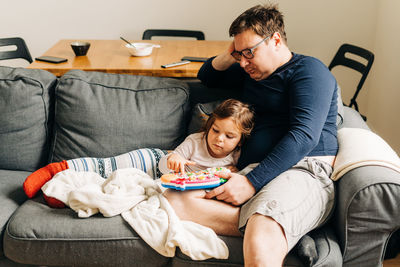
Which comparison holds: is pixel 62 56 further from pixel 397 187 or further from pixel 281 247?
pixel 397 187

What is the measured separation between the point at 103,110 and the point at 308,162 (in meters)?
0.99

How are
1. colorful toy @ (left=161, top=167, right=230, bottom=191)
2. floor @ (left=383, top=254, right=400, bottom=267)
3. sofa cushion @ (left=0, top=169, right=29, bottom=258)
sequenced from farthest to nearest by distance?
floor @ (left=383, top=254, right=400, bottom=267), sofa cushion @ (left=0, top=169, right=29, bottom=258), colorful toy @ (left=161, top=167, right=230, bottom=191)

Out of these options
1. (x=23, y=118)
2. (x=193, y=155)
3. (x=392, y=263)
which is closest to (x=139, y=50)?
(x=23, y=118)

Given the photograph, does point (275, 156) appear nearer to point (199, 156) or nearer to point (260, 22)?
point (199, 156)

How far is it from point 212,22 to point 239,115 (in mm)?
1792

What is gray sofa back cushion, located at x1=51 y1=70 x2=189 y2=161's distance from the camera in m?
1.85

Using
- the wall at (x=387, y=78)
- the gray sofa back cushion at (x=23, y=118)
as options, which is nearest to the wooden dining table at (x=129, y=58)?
the gray sofa back cushion at (x=23, y=118)

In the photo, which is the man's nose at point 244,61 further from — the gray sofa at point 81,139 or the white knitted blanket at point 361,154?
the white knitted blanket at point 361,154

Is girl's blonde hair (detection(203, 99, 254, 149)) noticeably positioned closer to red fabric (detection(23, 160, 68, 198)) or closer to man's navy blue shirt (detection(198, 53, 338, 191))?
man's navy blue shirt (detection(198, 53, 338, 191))

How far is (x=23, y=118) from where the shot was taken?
1.87 m

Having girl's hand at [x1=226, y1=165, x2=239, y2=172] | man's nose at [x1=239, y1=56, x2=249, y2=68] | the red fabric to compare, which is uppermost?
man's nose at [x1=239, y1=56, x2=249, y2=68]

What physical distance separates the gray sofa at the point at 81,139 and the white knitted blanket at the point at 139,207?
0.15 feet

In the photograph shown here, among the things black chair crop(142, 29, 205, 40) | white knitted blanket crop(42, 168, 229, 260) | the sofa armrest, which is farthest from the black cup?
the sofa armrest

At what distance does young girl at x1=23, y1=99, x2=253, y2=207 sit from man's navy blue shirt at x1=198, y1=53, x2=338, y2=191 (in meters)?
0.07
